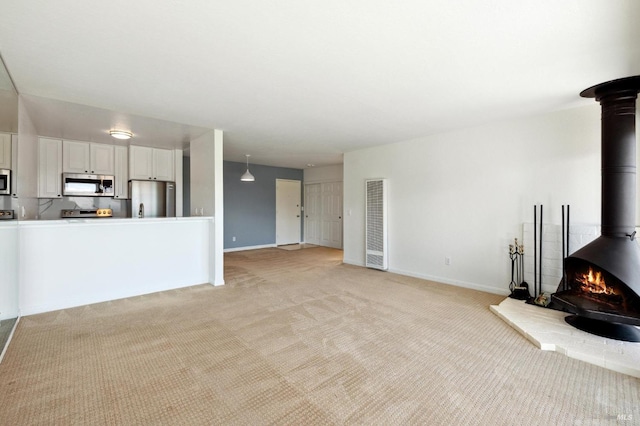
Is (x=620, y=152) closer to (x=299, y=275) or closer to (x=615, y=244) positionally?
(x=615, y=244)

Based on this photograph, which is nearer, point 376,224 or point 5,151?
point 5,151

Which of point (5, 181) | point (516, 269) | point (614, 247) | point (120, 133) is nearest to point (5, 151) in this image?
point (5, 181)

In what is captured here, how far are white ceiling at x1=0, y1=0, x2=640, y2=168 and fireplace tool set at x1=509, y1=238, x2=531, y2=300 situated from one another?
1736mm

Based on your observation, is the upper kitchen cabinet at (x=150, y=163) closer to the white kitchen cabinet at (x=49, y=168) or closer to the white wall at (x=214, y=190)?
the white kitchen cabinet at (x=49, y=168)

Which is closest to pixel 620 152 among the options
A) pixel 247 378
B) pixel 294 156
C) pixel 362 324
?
pixel 362 324

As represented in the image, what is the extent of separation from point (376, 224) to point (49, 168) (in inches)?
232

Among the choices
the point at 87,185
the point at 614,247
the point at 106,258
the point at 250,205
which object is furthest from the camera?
the point at 250,205

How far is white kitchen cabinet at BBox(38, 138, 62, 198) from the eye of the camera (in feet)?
16.2

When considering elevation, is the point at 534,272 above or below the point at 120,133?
below

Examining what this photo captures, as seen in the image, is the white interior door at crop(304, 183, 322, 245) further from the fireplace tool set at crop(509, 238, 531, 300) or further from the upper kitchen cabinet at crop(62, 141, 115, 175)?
the fireplace tool set at crop(509, 238, 531, 300)

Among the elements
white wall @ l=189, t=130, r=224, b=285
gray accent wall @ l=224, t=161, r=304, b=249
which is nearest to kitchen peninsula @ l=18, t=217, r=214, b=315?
white wall @ l=189, t=130, r=224, b=285

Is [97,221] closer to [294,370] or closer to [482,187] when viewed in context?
[294,370]

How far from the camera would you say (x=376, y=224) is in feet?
18.1

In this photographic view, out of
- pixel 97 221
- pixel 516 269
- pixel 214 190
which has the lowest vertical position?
pixel 516 269
